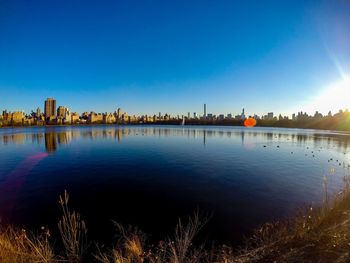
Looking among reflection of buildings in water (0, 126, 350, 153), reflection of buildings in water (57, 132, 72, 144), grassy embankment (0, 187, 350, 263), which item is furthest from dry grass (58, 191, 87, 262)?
reflection of buildings in water (57, 132, 72, 144)

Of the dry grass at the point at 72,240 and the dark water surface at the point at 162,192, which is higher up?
the dry grass at the point at 72,240

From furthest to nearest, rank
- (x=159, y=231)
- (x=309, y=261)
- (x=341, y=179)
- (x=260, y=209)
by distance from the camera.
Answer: (x=341, y=179) < (x=260, y=209) < (x=159, y=231) < (x=309, y=261)

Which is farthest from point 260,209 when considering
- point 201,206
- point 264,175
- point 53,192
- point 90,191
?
point 53,192

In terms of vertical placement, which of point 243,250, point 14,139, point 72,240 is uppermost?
point 72,240

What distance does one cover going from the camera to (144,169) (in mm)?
26141

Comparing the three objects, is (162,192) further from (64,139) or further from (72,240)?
(64,139)

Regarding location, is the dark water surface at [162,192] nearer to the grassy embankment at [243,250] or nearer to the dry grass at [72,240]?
the dry grass at [72,240]

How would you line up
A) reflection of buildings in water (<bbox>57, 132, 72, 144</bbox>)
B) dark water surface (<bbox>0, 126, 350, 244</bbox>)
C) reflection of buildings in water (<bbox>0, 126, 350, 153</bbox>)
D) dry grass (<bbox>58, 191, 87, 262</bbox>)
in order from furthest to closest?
A: reflection of buildings in water (<bbox>57, 132, 72, 144</bbox>), reflection of buildings in water (<bbox>0, 126, 350, 153</bbox>), dark water surface (<bbox>0, 126, 350, 244</bbox>), dry grass (<bbox>58, 191, 87, 262</bbox>)

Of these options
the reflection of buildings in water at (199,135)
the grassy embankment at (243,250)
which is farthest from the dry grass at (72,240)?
the reflection of buildings in water at (199,135)

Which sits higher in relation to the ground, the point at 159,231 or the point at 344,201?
the point at 344,201

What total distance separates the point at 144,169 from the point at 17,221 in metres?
14.7

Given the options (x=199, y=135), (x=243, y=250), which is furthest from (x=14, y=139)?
(x=243, y=250)

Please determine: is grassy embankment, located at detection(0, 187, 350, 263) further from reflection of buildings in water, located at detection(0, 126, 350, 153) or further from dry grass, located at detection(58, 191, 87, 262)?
reflection of buildings in water, located at detection(0, 126, 350, 153)

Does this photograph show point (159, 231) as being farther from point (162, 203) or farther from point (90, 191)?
point (90, 191)
